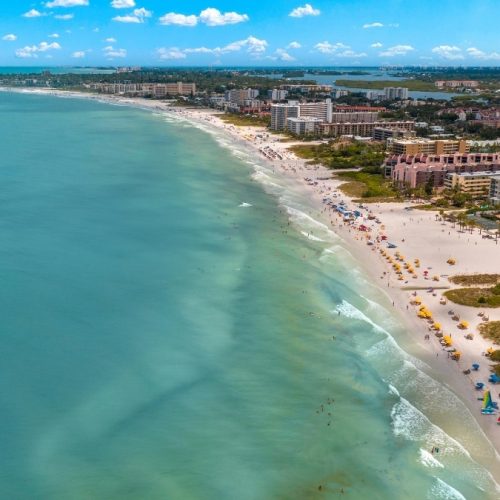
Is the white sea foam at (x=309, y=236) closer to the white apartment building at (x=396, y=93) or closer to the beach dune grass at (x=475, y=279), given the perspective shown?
the beach dune grass at (x=475, y=279)

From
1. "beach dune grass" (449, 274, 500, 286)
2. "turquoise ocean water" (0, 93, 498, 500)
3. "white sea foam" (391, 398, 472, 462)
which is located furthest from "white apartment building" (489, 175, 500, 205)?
"white sea foam" (391, 398, 472, 462)

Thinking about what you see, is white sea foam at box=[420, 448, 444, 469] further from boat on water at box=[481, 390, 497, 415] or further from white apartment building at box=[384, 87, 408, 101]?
white apartment building at box=[384, 87, 408, 101]

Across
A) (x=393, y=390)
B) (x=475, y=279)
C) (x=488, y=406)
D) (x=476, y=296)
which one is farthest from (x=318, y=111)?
(x=488, y=406)

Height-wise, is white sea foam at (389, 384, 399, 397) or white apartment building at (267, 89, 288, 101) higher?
white apartment building at (267, 89, 288, 101)

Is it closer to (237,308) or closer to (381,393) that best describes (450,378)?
(381,393)

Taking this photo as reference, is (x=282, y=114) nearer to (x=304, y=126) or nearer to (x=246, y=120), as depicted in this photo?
(x=304, y=126)

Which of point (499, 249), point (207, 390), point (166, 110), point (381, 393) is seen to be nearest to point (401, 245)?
point (499, 249)
